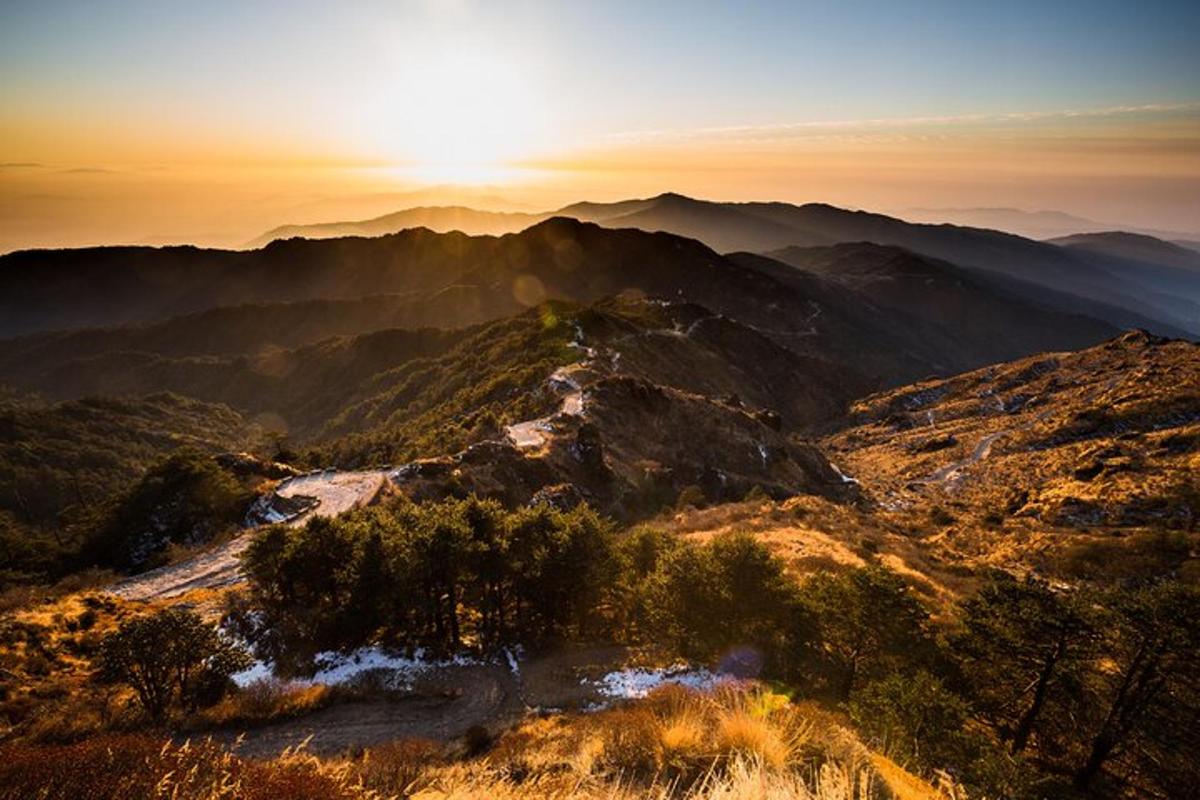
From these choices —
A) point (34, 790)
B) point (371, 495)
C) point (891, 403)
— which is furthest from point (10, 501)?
point (891, 403)

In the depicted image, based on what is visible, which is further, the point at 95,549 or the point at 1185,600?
the point at 95,549

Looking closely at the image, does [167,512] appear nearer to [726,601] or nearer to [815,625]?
[726,601]

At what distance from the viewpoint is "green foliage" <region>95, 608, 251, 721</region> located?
15414mm

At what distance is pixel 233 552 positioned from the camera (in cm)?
3250

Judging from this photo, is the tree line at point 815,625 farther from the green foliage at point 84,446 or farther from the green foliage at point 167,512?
the green foliage at point 84,446

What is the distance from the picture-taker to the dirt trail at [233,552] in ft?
93.7

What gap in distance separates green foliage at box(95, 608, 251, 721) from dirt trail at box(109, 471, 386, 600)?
926cm

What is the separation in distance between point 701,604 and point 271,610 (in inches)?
679

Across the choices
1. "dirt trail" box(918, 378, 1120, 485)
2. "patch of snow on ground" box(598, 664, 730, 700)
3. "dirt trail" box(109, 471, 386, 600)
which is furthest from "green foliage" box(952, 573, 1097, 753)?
"dirt trail" box(918, 378, 1120, 485)

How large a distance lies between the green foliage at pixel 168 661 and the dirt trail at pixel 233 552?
30.4 feet

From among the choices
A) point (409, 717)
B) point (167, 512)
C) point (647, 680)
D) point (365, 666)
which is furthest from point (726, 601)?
point (167, 512)

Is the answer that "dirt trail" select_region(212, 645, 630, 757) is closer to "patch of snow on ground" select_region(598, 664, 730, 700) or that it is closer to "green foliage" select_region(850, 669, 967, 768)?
"patch of snow on ground" select_region(598, 664, 730, 700)

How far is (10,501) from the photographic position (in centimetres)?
8975

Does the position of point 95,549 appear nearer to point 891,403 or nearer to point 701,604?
point 701,604
